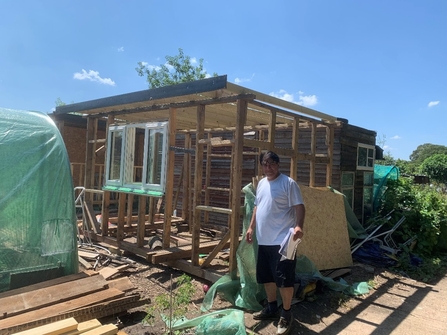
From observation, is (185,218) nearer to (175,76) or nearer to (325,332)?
(325,332)

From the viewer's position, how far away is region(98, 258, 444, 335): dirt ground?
354cm

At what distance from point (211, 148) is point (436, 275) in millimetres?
5894

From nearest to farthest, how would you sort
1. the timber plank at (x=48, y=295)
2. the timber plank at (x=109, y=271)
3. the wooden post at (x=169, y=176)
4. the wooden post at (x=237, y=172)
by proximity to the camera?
1. the timber plank at (x=48, y=295)
2. the wooden post at (x=237, y=172)
3. the timber plank at (x=109, y=271)
4. the wooden post at (x=169, y=176)

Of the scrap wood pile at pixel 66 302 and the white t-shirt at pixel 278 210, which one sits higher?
the white t-shirt at pixel 278 210

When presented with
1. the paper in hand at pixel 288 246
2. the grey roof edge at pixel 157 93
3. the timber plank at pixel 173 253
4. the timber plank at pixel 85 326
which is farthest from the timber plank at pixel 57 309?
the grey roof edge at pixel 157 93

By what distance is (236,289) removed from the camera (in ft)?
13.8

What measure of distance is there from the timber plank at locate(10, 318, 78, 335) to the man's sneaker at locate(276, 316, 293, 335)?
1.98 m

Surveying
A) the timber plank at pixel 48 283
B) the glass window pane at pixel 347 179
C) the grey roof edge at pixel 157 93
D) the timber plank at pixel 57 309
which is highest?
the grey roof edge at pixel 157 93

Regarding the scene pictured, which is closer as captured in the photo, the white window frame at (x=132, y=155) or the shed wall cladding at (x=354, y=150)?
the white window frame at (x=132, y=155)

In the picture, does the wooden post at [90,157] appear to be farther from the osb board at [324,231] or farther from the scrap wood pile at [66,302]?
the osb board at [324,231]

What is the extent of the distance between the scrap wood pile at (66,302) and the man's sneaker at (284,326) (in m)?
1.58

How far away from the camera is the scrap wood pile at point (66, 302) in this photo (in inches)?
115

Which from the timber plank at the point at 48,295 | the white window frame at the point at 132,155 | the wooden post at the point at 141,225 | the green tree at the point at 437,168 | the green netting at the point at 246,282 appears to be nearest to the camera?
the timber plank at the point at 48,295

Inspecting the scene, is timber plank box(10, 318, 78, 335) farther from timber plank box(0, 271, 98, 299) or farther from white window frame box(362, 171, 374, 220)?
white window frame box(362, 171, 374, 220)
